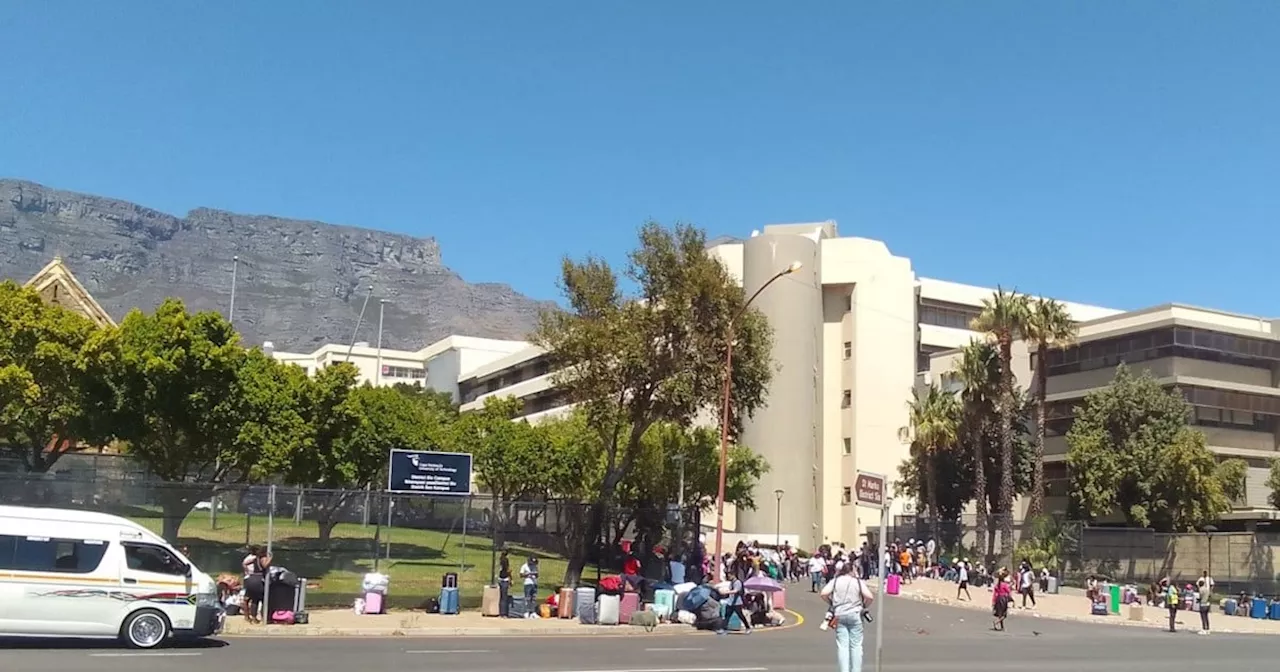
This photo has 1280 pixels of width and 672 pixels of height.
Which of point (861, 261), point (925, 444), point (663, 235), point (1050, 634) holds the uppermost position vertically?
point (861, 261)

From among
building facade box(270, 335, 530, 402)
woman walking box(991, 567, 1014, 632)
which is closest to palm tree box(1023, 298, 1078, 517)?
woman walking box(991, 567, 1014, 632)

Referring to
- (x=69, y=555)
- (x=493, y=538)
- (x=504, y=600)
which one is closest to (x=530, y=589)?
(x=504, y=600)

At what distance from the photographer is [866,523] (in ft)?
238

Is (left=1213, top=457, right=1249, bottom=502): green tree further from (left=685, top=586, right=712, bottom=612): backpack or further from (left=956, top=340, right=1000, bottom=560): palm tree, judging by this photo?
(left=685, top=586, right=712, bottom=612): backpack

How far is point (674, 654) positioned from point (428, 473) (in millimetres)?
10298

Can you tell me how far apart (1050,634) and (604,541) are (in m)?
11.9

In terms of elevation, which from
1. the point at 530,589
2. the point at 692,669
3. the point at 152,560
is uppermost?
the point at 152,560

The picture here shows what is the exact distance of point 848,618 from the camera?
1355 centimetres

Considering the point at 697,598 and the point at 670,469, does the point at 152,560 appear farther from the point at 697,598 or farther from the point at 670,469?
the point at 670,469

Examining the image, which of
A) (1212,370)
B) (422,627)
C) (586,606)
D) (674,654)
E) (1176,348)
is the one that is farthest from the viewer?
(1212,370)

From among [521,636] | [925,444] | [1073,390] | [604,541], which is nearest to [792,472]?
[925,444]

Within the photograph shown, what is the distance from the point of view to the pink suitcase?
25.5 m

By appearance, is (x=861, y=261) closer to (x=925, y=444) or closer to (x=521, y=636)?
(x=925, y=444)

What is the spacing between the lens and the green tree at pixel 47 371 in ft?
115
